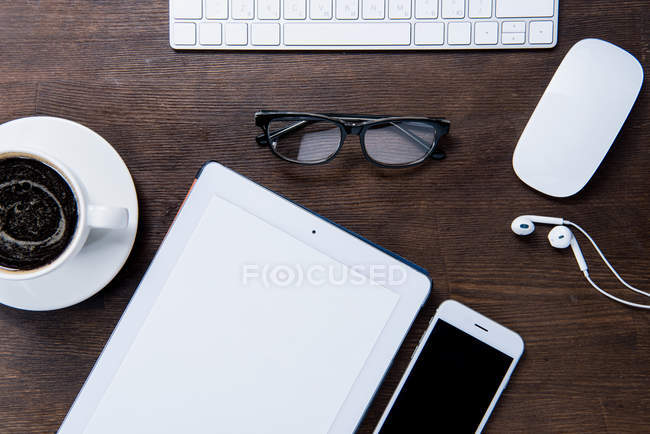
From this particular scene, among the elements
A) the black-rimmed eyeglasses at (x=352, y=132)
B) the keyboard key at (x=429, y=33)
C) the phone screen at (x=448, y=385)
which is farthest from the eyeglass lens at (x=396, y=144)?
the phone screen at (x=448, y=385)

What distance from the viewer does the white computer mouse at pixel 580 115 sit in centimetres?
57

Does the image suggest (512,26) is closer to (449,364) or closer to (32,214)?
(449,364)

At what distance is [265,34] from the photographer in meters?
0.58

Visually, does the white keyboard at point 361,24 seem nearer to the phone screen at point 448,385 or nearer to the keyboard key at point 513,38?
the keyboard key at point 513,38

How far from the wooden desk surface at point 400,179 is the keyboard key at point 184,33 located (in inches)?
0.7

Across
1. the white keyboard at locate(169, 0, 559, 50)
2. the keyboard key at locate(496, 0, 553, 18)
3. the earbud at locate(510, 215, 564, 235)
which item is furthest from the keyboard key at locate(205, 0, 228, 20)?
the earbud at locate(510, 215, 564, 235)

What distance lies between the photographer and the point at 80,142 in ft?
1.83

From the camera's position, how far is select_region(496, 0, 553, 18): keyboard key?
0.57m

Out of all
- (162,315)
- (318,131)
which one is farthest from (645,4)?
(162,315)

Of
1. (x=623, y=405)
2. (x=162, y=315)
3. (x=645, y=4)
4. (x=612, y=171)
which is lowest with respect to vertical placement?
(x=623, y=405)

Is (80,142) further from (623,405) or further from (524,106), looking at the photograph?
(623,405)

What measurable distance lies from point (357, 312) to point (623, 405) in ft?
1.15

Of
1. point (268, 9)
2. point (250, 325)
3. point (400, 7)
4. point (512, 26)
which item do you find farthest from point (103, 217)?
point (512, 26)

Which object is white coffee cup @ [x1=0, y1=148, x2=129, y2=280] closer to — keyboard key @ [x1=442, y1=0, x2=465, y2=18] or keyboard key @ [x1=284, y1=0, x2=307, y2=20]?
keyboard key @ [x1=284, y1=0, x2=307, y2=20]
